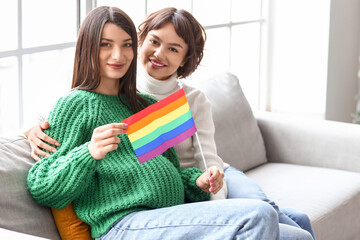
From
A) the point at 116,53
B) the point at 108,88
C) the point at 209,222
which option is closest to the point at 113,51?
the point at 116,53

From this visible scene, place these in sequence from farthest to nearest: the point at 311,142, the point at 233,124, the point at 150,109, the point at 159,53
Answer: the point at 311,142 < the point at 233,124 < the point at 159,53 < the point at 150,109

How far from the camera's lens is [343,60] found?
4121 millimetres

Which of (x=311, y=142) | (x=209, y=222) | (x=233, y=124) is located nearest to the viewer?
(x=209, y=222)

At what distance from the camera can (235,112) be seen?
9.50ft

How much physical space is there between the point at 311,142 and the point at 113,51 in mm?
1405

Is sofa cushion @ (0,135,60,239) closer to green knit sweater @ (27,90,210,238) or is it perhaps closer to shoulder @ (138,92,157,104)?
green knit sweater @ (27,90,210,238)

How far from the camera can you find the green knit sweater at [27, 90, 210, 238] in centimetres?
172

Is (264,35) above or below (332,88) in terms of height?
above

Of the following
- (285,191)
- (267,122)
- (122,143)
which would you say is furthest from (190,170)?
(267,122)

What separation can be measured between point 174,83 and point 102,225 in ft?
2.27

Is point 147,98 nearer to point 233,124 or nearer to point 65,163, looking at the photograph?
point 65,163

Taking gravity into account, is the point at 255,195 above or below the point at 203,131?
below

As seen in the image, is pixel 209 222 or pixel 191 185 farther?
pixel 191 185

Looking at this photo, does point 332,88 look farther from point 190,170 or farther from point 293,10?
point 190,170
